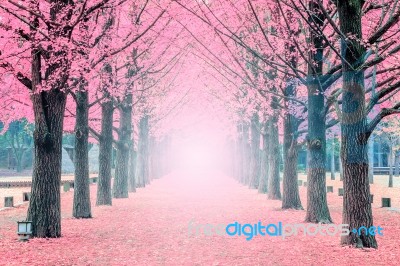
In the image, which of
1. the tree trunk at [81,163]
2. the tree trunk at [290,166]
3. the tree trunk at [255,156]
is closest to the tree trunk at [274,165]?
the tree trunk at [290,166]

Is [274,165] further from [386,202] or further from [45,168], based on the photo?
Answer: [45,168]

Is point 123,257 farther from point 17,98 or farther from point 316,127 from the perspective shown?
point 17,98

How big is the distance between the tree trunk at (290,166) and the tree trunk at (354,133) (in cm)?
937

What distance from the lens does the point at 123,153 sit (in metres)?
29.1

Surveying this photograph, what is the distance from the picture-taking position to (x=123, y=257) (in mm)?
10727

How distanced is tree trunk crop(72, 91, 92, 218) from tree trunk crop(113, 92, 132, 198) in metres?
9.21

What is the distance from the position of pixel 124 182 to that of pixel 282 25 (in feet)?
47.6

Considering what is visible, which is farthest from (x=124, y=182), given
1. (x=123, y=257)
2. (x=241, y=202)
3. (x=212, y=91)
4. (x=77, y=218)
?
(x=123, y=257)

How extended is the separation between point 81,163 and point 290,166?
8.95 metres

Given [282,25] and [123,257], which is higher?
[282,25]

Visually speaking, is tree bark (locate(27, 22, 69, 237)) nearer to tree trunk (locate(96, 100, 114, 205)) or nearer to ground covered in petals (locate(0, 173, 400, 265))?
ground covered in petals (locate(0, 173, 400, 265))

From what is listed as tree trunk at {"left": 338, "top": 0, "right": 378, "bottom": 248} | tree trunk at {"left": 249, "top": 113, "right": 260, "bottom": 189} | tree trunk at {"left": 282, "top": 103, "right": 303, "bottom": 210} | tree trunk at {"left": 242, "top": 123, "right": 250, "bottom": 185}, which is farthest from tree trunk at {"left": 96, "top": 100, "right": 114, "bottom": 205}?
tree trunk at {"left": 242, "top": 123, "right": 250, "bottom": 185}

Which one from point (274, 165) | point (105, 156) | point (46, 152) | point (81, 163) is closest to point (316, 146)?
point (46, 152)

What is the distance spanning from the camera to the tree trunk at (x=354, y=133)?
1185 centimetres
